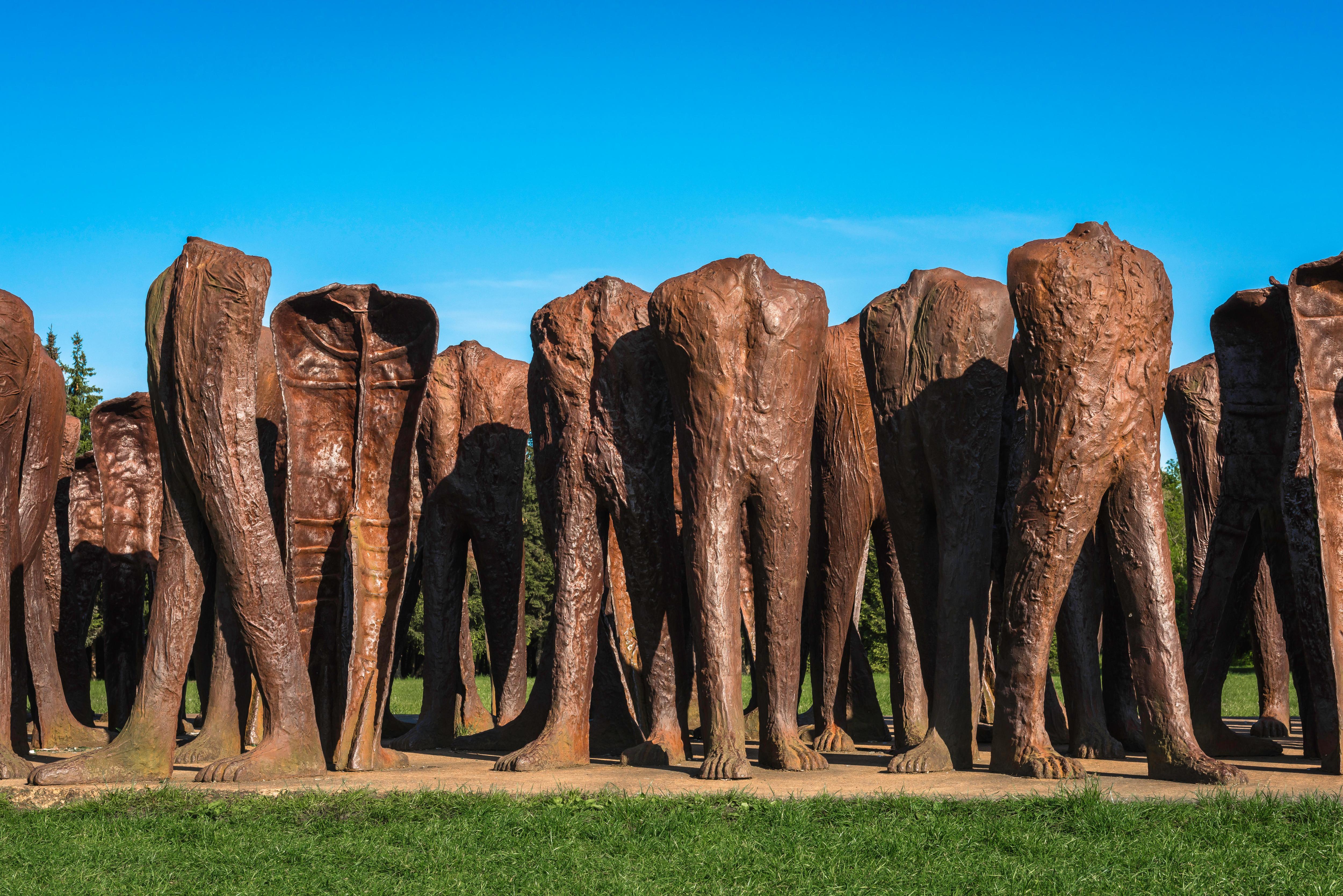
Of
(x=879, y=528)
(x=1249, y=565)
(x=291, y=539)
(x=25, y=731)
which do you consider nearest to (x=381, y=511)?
(x=291, y=539)

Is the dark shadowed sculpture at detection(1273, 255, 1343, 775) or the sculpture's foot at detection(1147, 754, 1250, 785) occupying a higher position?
the dark shadowed sculpture at detection(1273, 255, 1343, 775)

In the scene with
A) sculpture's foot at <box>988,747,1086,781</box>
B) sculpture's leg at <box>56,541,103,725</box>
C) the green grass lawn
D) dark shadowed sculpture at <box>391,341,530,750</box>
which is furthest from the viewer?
sculpture's leg at <box>56,541,103,725</box>

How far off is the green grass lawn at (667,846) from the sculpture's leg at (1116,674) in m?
3.22

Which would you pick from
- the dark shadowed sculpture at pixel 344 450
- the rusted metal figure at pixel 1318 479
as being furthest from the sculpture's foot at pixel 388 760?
the rusted metal figure at pixel 1318 479

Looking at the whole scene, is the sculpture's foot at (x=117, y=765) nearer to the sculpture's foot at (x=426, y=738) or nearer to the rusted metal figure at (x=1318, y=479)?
the sculpture's foot at (x=426, y=738)

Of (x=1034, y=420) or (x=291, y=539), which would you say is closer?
(x=1034, y=420)

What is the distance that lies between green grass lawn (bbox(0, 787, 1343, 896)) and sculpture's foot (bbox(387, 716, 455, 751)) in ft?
10.4

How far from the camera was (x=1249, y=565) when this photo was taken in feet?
28.0

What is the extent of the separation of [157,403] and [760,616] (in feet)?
13.1

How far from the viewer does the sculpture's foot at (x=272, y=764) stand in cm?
720

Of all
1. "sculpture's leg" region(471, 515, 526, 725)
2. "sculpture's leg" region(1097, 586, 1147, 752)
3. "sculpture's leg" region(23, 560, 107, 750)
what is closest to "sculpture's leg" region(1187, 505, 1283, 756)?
"sculpture's leg" region(1097, 586, 1147, 752)

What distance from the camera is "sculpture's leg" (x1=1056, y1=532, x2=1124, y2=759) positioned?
27.2 feet

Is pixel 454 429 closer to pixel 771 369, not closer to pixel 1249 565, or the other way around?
pixel 771 369

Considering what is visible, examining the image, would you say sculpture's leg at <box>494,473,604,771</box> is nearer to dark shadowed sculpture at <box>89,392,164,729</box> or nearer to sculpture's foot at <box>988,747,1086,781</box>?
Answer: sculpture's foot at <box>988,747,1086,781</box>
